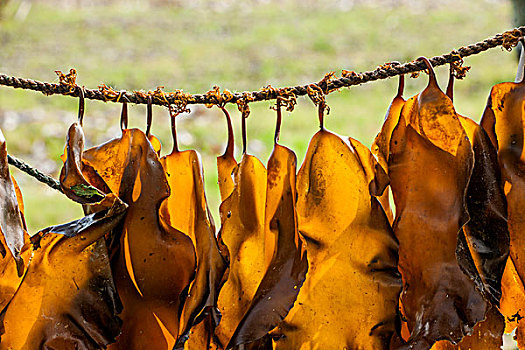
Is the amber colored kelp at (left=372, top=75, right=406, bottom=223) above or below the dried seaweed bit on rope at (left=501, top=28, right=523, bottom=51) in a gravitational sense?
below

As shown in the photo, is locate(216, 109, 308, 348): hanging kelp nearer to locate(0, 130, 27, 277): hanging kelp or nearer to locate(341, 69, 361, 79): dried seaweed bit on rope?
locate(341, 69, 361, 79): dried seaweed bit on rope

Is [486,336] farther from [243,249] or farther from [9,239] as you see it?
[9,239]

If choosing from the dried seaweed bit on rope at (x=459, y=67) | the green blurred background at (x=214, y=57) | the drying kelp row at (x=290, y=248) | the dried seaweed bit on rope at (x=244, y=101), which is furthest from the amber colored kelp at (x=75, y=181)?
the green blurred background at (x=214, y=57)

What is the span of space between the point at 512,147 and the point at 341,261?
0.27 meters

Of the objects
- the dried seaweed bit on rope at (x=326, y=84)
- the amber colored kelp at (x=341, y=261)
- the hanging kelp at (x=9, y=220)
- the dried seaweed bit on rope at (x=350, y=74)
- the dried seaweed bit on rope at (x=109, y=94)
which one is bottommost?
the amber colored kelp at (x=341, y=261)

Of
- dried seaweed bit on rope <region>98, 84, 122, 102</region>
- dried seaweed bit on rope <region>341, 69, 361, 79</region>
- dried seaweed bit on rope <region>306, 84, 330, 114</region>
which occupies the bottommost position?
dried seaweed bit on rope <region>306, 84, 330, 114</region>

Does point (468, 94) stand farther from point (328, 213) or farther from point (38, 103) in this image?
point (328, 213)

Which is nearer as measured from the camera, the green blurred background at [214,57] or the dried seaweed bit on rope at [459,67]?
the dried seaweed bit on rope at [459,67]

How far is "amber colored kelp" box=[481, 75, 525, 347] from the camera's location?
875 millimetres

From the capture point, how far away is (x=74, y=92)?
2.84 feet

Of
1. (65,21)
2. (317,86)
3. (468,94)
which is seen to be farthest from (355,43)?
(317,86)

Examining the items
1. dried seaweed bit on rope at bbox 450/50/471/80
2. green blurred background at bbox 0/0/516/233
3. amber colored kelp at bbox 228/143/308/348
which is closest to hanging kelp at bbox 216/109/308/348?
amber colored kelp at bbox 228/143/308/348

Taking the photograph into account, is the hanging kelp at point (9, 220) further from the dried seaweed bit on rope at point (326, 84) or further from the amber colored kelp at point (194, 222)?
the dried seaweed bit on rope at point (326, 84)

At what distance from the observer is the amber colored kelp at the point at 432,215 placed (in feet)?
2.74
